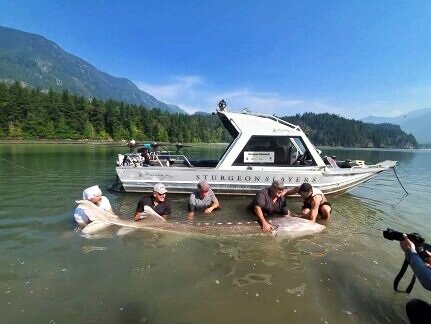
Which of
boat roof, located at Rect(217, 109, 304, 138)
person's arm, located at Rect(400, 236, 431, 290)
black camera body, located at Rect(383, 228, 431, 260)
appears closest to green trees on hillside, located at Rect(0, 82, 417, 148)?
boat roof, located at Rect(217, 109, 304, 138)

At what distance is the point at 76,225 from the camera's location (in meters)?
7.52

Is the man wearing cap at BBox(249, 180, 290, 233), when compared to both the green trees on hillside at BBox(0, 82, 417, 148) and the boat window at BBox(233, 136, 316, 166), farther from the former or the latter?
the green trees on hillside at BBox(0, 82, 417, 148)

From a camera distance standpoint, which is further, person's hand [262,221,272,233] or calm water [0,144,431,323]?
person's hand [262,221,272,233]

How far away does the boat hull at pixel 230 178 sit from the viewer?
35.5ft

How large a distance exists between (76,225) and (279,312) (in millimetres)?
5643

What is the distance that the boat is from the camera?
35.7 ft

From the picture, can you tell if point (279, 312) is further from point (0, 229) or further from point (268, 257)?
point (0, 229)

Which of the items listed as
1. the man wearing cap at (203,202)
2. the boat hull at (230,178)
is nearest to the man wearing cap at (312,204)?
the boat hull at (230,178)

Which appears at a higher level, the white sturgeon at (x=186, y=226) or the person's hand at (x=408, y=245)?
the person's hand at (x=408, y=245)

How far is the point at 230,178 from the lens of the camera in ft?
36.0

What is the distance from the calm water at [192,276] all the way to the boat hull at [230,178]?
2.69m

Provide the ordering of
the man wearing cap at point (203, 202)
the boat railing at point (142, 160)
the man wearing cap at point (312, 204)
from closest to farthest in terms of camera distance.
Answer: the man wearing cap at point (312, 204), the man wearing cap at point (203, 202), the boat railing at point (142, 160)

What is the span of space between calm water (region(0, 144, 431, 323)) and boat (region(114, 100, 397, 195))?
2870 mm

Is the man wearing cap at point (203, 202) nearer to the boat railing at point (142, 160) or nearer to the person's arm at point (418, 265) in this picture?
the boat railing at point (142, 160)
